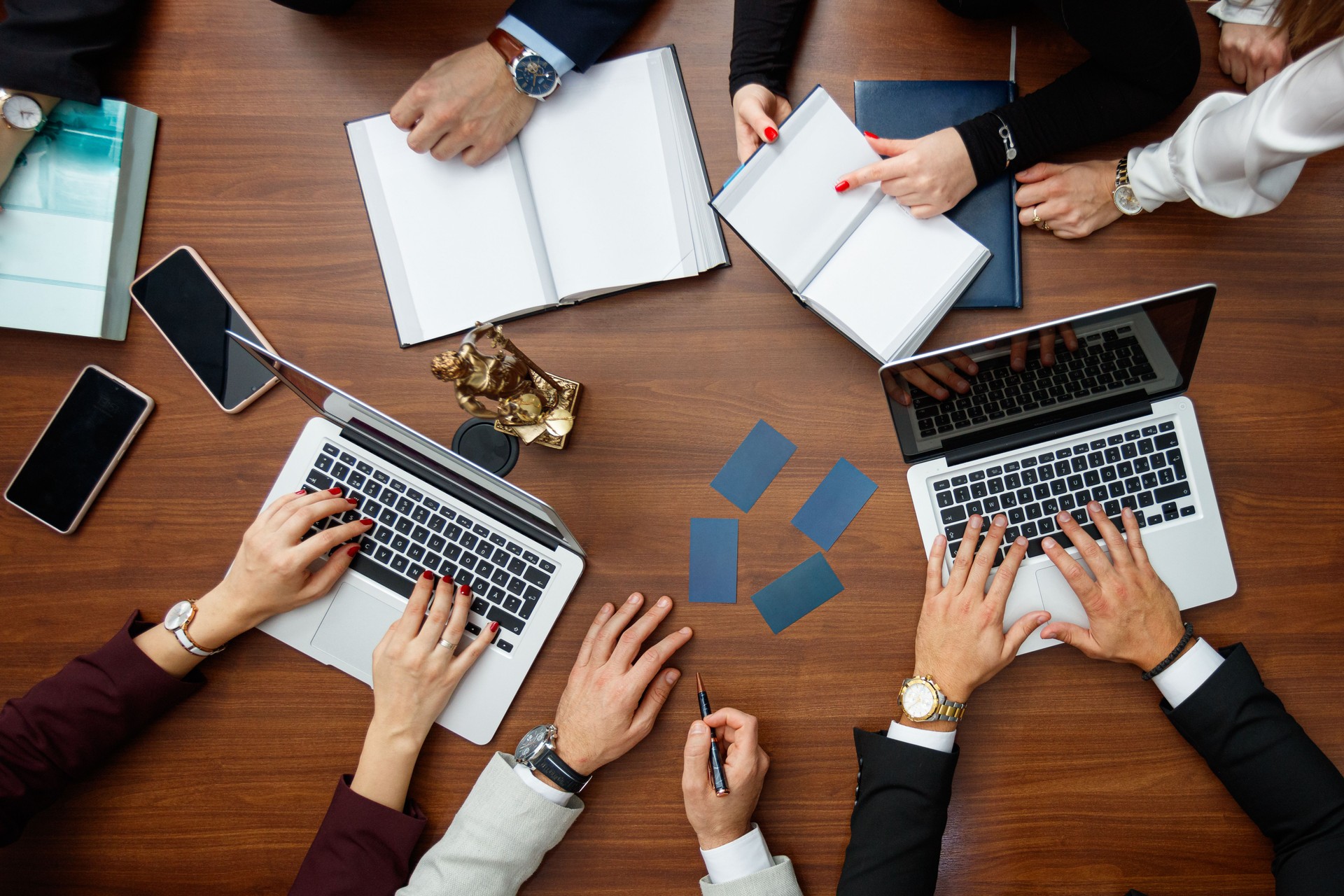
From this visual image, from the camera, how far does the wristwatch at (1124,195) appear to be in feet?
3.64

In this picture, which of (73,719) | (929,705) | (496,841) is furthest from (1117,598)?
(73,719)

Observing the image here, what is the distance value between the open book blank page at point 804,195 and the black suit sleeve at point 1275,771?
0.79m

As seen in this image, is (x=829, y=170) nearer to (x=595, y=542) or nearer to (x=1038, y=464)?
(x=1038, y=464)

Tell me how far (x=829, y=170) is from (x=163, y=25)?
1049mm

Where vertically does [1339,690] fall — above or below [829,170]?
below

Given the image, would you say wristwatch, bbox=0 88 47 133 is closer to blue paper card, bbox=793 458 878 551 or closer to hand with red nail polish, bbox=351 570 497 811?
hand with red nail polish, bbox=351 570 497 811

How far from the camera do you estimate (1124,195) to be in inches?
43.7

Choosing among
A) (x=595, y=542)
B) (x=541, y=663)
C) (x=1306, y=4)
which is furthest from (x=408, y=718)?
(x=1306, y=4)

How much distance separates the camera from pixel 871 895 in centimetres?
104

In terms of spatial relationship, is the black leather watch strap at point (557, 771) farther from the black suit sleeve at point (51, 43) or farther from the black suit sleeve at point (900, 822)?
the black suit sleeve at point (51, 43)

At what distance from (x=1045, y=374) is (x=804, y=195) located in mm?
392

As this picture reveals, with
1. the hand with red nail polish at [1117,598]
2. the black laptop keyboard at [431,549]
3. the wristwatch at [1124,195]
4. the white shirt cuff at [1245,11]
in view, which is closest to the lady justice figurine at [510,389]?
the black laptop keyboard at [431,549]

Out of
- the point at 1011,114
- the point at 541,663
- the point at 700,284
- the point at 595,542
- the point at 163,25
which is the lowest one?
the point at 541,663

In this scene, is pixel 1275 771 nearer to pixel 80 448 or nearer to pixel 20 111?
pixel 80 448
